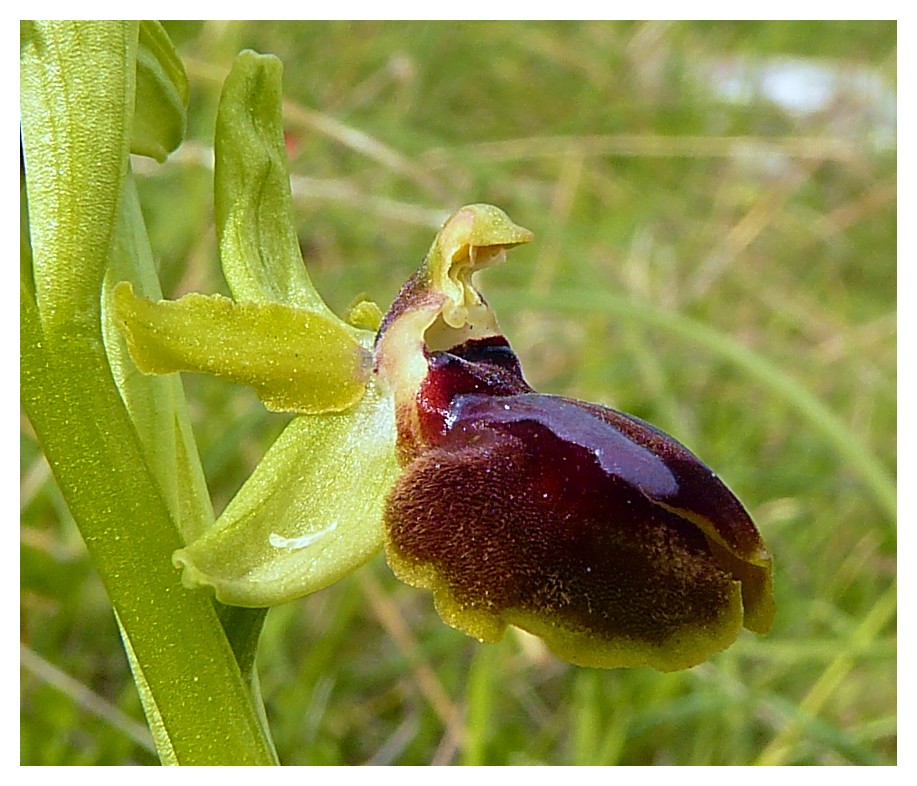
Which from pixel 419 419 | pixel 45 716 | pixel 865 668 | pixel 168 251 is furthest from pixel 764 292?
pixel 419 419

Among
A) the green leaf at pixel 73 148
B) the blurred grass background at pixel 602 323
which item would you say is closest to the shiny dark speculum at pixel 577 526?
the green leaf at pixel 73 148

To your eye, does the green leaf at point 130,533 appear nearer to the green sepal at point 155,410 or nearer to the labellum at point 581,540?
the green sepal at point 155,410

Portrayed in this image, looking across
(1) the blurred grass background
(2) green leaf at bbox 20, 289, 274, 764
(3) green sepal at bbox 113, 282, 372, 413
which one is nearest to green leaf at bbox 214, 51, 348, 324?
(3) green sepal at bbox 113, 282, 372, 413

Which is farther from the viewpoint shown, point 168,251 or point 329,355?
point 168,251

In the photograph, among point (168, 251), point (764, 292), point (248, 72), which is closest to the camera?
point (248, 72)

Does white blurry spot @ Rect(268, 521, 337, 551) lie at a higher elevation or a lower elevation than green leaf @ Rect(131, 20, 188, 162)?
lower

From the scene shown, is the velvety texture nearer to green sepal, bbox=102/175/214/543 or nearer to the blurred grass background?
green sepal, bbox=102/175/214/543
